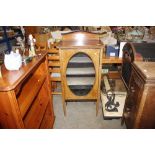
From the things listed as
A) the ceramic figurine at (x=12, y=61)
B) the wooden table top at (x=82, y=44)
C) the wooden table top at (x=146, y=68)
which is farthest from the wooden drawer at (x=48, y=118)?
the wooden table top at (x=146, y=68)

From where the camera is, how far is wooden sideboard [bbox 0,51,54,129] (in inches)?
39.7

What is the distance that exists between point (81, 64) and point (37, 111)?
89 centimetres

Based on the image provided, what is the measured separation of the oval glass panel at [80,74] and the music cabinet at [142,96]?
64 cm

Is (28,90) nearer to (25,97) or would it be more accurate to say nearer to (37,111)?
(25,97)

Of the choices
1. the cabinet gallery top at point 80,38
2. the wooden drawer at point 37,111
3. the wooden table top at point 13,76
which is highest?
the cabinet gallery top at point 80,38

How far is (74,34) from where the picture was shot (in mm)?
2100

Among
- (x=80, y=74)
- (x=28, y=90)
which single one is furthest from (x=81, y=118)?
(x=28, y=90)

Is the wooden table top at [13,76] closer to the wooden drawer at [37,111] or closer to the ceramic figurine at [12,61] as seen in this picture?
the ceramic figurine at [12,61]

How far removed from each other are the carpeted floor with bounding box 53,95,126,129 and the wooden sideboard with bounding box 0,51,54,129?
23cm

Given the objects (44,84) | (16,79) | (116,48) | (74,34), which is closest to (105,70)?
(116,48)

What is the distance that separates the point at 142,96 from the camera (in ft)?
4.73

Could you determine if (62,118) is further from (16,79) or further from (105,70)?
(16,79)

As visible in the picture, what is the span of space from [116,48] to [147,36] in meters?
0.72

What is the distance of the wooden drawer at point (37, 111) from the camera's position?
61.8 inches
